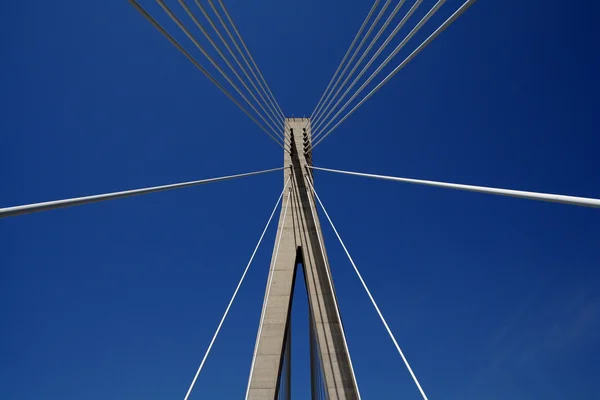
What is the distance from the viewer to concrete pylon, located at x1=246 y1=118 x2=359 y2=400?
689 centimetres

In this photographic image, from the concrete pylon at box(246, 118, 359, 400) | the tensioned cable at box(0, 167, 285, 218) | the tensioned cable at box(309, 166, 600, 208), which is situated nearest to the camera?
the tensioned cable at box(309, 166, 600, 208)

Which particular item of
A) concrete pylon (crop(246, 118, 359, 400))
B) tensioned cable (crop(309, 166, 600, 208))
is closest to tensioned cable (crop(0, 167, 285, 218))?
tensioned cable (crop(309, 166, 600, 208))

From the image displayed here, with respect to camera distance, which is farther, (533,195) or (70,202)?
(70,202)

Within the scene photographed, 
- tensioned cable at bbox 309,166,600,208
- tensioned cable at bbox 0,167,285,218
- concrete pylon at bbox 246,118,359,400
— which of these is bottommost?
concrete pylon at bbox 246,118,359,400

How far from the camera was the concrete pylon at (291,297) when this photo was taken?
22.6 ft

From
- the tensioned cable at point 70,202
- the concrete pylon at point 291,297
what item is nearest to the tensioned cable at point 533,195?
the tensioned cable at point 70,202

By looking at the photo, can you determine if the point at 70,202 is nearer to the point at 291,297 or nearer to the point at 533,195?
the point at 533,195

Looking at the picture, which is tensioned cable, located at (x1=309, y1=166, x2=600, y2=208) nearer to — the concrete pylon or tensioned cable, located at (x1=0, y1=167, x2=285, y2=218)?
tensioned cable, located at (x1=0, y1=167, x2=285, y2=218)

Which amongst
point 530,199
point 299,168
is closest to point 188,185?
point 530,199

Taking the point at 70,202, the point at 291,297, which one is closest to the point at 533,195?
the point at 70,202

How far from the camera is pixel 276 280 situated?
840 centimetres

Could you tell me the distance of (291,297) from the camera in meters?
8.27

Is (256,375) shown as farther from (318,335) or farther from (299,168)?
(299,168)

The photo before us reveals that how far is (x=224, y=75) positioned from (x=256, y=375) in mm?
5709
